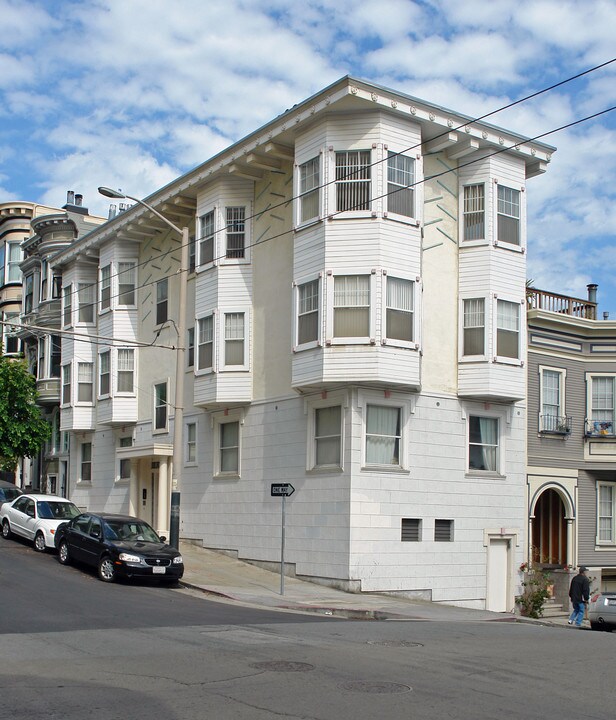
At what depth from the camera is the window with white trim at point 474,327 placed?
25.5 m

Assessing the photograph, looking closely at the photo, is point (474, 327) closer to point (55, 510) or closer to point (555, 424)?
point (555, 424)

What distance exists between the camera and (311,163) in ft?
81.5

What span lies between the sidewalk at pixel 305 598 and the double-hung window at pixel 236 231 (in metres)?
9.01

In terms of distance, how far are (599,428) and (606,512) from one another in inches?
106

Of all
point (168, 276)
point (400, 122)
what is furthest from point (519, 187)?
point (168, 276)

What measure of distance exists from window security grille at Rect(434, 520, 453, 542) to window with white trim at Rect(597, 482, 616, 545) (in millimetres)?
7242

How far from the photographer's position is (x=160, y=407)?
32219 millimetres

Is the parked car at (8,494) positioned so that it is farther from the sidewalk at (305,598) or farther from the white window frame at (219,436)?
the sidewalk at (305,598)

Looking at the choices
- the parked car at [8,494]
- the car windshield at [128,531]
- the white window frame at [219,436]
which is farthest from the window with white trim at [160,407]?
the car windshield at [128,531]

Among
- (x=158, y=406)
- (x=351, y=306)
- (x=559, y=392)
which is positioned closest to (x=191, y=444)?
(x=158, y=406)

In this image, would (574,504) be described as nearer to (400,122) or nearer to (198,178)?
(400,122)

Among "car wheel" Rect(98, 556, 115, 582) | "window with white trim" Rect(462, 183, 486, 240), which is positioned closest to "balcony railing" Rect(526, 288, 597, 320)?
"window with white trim" Rect(462, 183, 486, 240)

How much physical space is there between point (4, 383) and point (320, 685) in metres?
30.3

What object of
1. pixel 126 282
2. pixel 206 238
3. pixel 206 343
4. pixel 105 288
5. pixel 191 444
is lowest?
pixel 191 444
